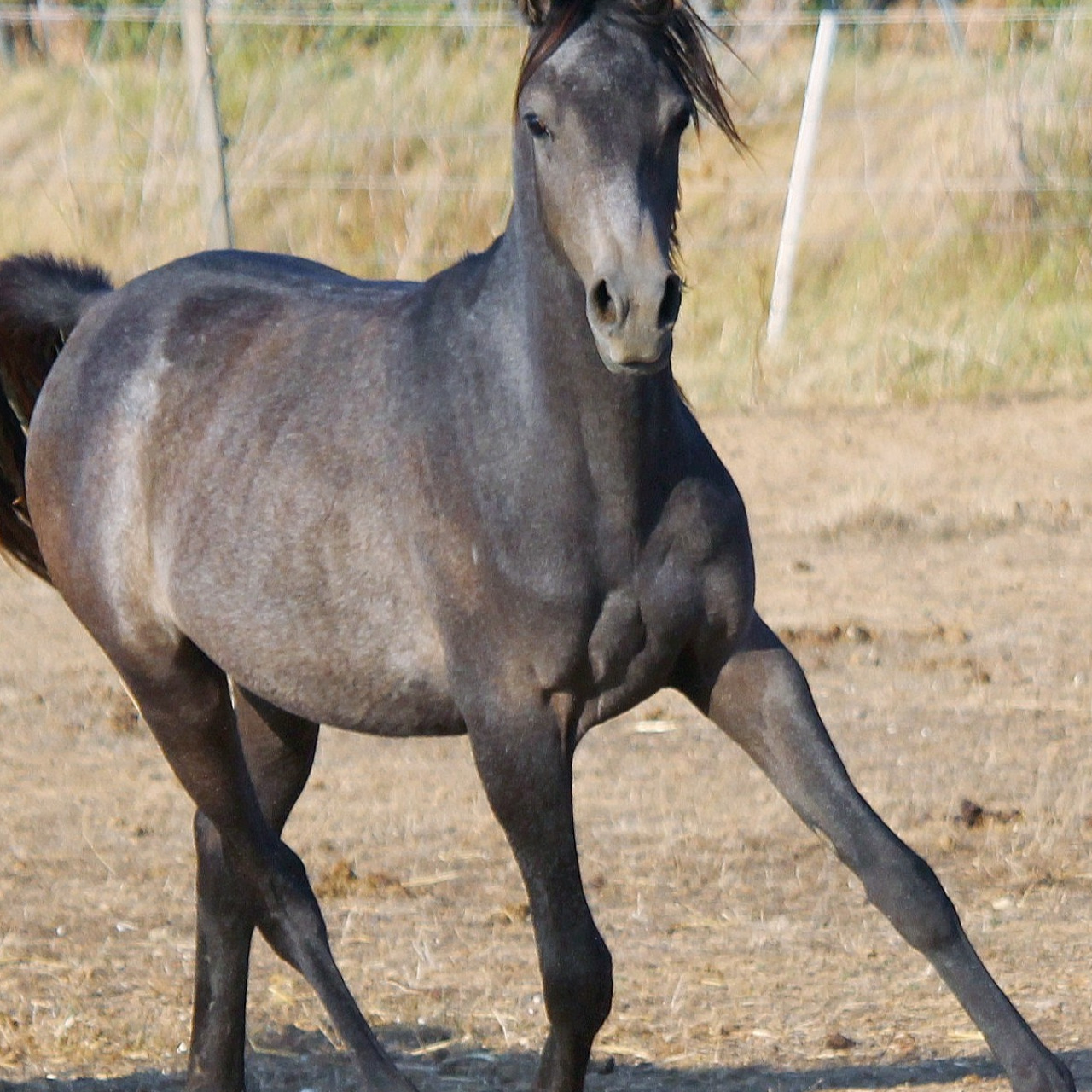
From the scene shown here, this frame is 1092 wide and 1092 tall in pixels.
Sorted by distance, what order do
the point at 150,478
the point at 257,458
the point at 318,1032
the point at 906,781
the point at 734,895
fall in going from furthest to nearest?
the point at 906,781 < the point at 734,895 < the point at 318,1032 < the point at 150,478 < the point at 257,458

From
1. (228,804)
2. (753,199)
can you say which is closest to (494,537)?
(228,804)

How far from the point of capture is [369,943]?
4.32m

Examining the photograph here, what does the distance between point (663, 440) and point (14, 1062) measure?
1.88 metres

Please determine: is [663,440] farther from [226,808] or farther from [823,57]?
[823,57]

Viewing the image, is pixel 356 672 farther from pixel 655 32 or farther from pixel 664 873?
pixel 664 873

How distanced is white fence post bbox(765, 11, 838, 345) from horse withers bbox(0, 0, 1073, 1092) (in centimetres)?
721

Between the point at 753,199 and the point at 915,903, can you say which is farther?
the point at 753,199

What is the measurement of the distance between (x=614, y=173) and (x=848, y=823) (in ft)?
3.66

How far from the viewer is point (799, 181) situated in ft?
35.7

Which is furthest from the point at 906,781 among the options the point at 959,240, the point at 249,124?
the point at 249,124

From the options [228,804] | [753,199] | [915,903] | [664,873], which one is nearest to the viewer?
[915,903]

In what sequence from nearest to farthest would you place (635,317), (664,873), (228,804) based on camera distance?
(635,317), (228,804), (664,873)

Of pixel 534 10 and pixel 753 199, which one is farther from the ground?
pixel 534 10

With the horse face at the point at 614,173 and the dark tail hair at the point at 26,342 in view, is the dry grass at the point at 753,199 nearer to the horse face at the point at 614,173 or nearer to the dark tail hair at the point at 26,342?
the dark tail hair at the point at 26,342
